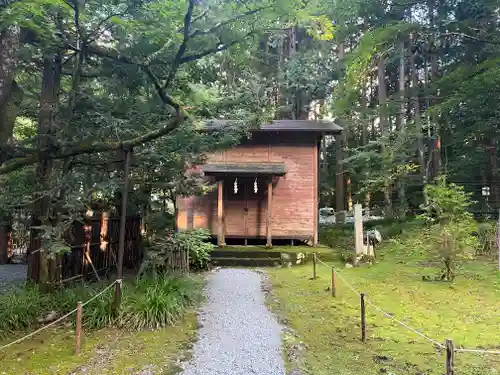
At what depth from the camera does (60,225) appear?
655cm

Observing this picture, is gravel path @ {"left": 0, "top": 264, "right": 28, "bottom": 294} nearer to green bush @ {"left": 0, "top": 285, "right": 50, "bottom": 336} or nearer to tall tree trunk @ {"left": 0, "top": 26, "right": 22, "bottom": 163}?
green bush @ {"left": 0, "top": 285, "right": 50, "bottom": 336}

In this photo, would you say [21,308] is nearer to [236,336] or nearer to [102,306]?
[102,306]

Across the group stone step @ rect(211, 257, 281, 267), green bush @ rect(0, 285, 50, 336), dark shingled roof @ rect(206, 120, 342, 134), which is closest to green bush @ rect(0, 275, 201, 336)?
green bush @ rect(0, 285, 50, 336)

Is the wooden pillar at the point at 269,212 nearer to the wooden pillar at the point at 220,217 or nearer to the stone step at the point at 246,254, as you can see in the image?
the stone step at the point at 246,254

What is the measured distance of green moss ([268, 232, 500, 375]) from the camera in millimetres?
4957

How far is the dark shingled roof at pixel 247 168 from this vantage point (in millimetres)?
13578

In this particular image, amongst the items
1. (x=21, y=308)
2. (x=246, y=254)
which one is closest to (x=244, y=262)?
(x=246, y=254)

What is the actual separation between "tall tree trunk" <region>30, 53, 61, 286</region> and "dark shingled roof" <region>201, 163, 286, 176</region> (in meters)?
6.49

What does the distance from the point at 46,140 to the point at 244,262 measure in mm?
7319

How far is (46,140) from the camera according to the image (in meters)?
6.92

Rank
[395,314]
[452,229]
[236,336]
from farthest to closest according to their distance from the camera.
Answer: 1. [452,229]
2. [395,314]
3. [236,336]

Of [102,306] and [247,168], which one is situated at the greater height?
[247,168]

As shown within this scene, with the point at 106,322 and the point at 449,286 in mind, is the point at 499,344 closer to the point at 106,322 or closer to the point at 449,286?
the point at 449,286

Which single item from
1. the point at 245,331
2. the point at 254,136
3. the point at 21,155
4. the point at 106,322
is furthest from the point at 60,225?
the point at 254,136
